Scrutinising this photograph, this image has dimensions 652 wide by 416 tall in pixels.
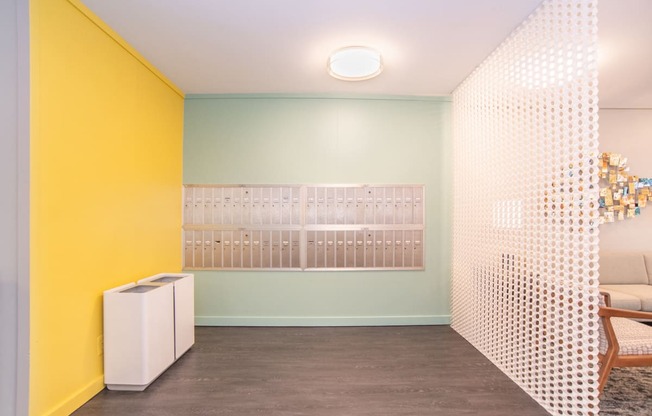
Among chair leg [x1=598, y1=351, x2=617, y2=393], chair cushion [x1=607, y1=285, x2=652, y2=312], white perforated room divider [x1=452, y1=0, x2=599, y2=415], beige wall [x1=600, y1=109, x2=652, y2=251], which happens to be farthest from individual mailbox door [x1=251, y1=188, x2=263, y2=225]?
beige wall [x1=600, y1=109, x2=652, y2=251]

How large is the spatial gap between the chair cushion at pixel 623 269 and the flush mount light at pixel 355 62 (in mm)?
3478

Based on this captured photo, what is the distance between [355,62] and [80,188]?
84.8 inches

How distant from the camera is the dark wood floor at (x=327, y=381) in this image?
191cm

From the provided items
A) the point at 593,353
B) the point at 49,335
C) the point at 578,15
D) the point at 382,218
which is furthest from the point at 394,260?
the point at 49,335

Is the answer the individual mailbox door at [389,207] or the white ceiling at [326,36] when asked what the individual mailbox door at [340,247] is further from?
the white ceiling at [326,36]

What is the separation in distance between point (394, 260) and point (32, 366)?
288 centimetres

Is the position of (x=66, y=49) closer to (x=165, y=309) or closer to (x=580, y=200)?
(x=165, y=309)

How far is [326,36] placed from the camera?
2281 millimetres

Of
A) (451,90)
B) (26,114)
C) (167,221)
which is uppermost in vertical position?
(451,90)

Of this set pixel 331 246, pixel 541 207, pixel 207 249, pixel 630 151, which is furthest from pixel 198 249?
pixel 630 151

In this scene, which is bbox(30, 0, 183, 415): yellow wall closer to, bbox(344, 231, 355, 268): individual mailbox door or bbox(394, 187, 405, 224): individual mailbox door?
bbox(344, 231, 355, 268): individual mailbox door

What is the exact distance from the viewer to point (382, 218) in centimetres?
334

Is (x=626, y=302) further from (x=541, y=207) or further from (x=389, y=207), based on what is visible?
(x=389, y=207)

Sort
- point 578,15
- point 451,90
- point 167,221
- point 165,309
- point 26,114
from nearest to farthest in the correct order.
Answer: point 26,114, point 578,15, point 165,309, point 167,221, point 451,90
